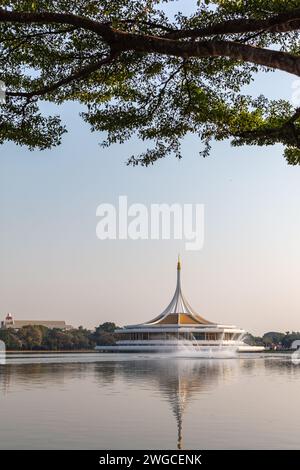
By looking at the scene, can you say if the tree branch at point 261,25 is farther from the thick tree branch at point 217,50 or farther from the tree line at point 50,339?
the tree line at point 50,339

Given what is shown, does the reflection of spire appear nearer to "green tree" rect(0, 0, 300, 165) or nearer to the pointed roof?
"green tree" rect(0, 0, 300, 165)

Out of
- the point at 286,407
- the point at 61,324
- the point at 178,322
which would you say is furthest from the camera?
the point at 61,324

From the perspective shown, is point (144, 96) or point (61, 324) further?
point (61, 324)

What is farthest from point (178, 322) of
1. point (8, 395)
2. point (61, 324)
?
point (61, 324)

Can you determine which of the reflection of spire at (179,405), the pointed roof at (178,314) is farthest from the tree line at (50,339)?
the reflection of spire at (179,405)

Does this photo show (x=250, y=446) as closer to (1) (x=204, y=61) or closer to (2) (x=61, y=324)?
(1) (x=204, y=61)

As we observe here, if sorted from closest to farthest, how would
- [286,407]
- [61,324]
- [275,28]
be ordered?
[275,28] → [286,407] → [61,324]

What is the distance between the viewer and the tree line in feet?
221

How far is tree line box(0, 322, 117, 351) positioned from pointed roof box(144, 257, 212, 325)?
10590mm

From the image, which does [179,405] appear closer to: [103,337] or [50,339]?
[50,339]

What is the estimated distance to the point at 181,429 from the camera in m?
7.51

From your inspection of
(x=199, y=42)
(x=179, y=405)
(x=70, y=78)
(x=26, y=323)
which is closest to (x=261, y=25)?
(x=199, y=42)

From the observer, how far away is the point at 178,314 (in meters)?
66.3
